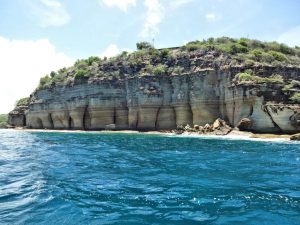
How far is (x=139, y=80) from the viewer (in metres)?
68.0

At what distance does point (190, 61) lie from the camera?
66438mm

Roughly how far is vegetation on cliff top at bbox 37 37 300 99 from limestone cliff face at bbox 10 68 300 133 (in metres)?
1.55

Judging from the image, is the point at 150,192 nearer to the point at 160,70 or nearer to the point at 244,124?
the point at 244,124

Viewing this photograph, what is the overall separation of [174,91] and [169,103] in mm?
2457

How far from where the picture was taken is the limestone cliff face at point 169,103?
50.7 meters

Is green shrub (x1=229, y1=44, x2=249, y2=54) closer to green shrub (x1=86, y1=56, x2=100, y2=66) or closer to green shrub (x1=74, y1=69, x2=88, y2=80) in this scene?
green shrub (x1=74, y1=69, x2=88, y2=80)

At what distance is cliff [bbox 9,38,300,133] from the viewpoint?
51.4m

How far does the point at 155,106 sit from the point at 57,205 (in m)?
53.3

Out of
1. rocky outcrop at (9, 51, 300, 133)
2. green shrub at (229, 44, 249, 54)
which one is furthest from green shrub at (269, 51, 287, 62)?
rocky outcrop at (9, 51, 300, 133)

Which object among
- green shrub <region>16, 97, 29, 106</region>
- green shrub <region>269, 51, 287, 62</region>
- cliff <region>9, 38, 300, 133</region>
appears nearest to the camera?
cliff <region>9, 38, 300, 133</region>

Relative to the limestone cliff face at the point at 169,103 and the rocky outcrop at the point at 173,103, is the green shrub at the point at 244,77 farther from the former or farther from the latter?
the limestone cliff face at the point at 169,103

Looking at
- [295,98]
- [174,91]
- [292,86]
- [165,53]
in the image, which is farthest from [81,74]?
[295,98]

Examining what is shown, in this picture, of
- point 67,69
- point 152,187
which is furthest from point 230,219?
point 67,69

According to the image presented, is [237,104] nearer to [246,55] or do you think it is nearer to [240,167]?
[246,55]
